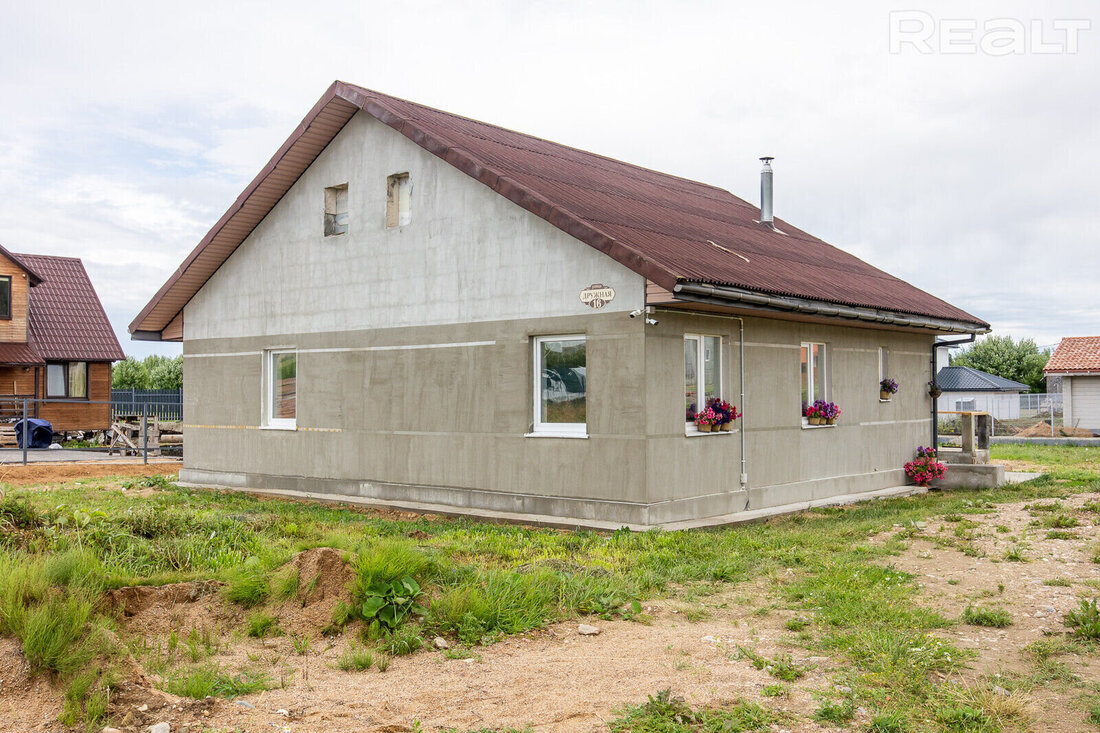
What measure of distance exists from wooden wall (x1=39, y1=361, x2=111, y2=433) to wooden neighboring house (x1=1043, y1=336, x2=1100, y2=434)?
34753 millimetres

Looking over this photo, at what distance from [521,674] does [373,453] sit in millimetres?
8901

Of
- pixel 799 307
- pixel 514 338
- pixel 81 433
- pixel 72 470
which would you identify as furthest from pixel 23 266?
pixel 799 307

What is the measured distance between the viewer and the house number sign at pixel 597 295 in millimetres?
11703

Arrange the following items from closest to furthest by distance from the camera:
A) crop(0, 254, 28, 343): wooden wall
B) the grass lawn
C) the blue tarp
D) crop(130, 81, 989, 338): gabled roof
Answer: the grass lawn → crop(130, 81, 989, 338): gabled roof → the blue tarp → crop(0, 254, 28, 343): wooden wall

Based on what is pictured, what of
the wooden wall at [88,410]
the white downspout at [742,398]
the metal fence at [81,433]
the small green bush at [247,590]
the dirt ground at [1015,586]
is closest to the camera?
the dirt ground at [1015,586]

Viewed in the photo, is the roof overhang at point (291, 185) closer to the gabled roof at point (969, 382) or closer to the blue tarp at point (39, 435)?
the blue tarp at point (39, 435)

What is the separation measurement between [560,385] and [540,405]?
0.40 metres

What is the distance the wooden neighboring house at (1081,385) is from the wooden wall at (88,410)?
34753mm

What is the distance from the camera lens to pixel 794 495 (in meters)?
13.9

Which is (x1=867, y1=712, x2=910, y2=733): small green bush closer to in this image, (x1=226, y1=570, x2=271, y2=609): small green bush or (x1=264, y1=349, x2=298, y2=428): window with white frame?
(x1=226, y1=570, x2=271, y2=609): small green bush

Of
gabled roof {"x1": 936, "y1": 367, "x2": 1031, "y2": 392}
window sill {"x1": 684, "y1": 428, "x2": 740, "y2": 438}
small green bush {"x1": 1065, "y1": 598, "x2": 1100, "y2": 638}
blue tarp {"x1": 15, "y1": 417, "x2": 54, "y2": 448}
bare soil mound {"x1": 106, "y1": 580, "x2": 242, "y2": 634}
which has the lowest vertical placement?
small green bush {"x1": 1065, "y1": 598, "x2": 1100, "y2": 638}

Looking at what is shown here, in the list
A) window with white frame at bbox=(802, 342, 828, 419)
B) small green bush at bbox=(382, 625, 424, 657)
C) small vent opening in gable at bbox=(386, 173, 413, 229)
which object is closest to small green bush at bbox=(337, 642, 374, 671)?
small green bush at bbox=(382, 625, 424, 657)

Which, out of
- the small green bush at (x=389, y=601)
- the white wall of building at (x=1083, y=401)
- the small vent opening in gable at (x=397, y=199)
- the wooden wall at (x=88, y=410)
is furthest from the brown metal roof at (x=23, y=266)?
the white wall of building at (x=1083, y=401)

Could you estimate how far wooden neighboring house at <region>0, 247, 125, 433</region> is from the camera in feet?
102
